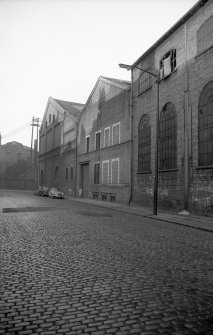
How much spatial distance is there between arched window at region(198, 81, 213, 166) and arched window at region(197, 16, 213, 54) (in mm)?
2083

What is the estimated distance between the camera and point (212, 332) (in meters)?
2.77

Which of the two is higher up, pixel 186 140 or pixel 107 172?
pixel 186 140

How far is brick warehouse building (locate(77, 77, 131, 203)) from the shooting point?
2316 centimetres

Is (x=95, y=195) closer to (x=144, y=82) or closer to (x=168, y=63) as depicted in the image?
(x=144, y=82)

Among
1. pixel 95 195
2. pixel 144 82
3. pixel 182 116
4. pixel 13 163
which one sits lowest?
pixel 95 195

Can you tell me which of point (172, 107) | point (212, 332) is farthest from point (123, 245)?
point (172, 107)

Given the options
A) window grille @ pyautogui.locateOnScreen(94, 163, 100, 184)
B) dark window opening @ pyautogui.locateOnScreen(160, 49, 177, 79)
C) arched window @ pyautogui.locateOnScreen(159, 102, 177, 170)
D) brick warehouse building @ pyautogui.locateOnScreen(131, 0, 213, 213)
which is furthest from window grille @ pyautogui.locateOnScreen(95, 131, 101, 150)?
dark window opening @ pyautogui.locateOnScreen(160, 49, 177, 79)

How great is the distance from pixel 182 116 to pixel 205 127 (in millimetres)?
2028

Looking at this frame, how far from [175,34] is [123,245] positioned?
15265 millimetres

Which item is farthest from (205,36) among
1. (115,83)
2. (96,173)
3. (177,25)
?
(96,173)

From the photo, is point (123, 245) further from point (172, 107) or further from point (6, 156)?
point (6, 156)

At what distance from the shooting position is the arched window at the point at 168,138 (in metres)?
17.2

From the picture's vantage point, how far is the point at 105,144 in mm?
26656

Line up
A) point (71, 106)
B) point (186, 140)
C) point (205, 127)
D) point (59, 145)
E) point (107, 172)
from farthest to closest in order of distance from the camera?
1. point (71, 106)
2. point (59, 145)
3. point (107, 172)
4. point (186, 140)
5. point (205, 127)
